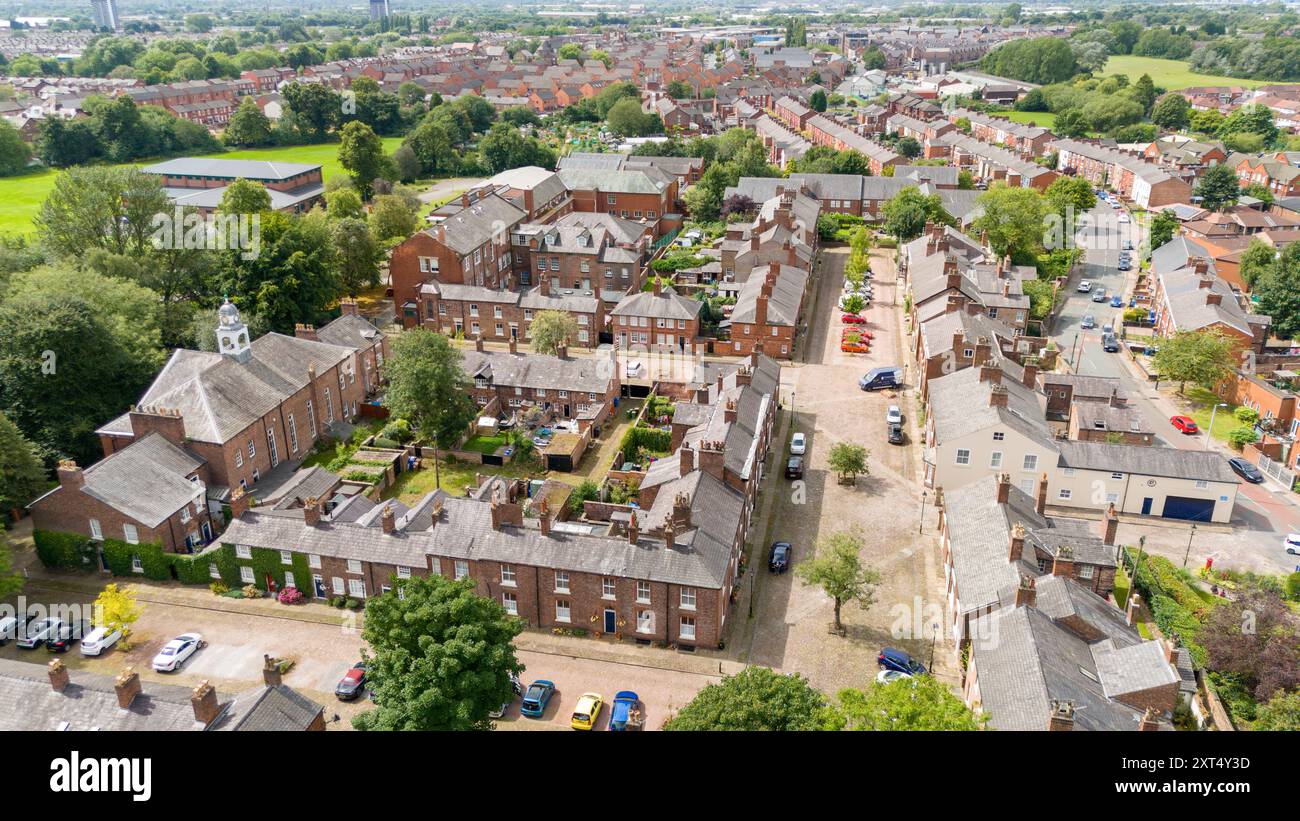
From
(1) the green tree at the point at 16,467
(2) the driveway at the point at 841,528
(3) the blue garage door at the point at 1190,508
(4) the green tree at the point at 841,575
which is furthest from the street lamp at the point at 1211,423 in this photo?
(1) the green tree at the point at 16,467

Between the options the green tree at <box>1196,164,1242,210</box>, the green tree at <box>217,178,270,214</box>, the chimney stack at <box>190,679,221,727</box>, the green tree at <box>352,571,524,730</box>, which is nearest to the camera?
the chimney stack at <box>190,679,221,727</box>

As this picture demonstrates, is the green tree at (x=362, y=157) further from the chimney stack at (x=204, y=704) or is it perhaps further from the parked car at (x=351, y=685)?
the chimney stack at (x=204, y=704)

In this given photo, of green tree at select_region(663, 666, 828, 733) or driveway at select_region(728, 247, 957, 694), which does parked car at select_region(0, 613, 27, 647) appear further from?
driveway at select_region(728, 247, 957, 694)

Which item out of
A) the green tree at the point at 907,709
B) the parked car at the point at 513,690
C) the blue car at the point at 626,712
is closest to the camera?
the green tree at the point at 907,709

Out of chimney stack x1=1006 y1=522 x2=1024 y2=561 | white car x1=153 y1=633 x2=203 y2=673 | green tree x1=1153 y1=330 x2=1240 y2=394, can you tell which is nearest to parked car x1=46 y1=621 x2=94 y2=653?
white car x1=153 y1=633 x2=203 y2=673

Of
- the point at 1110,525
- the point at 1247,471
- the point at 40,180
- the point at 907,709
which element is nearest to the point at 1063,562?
the point at 1110,525

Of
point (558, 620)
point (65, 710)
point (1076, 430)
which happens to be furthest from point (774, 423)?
point (65, 710)
